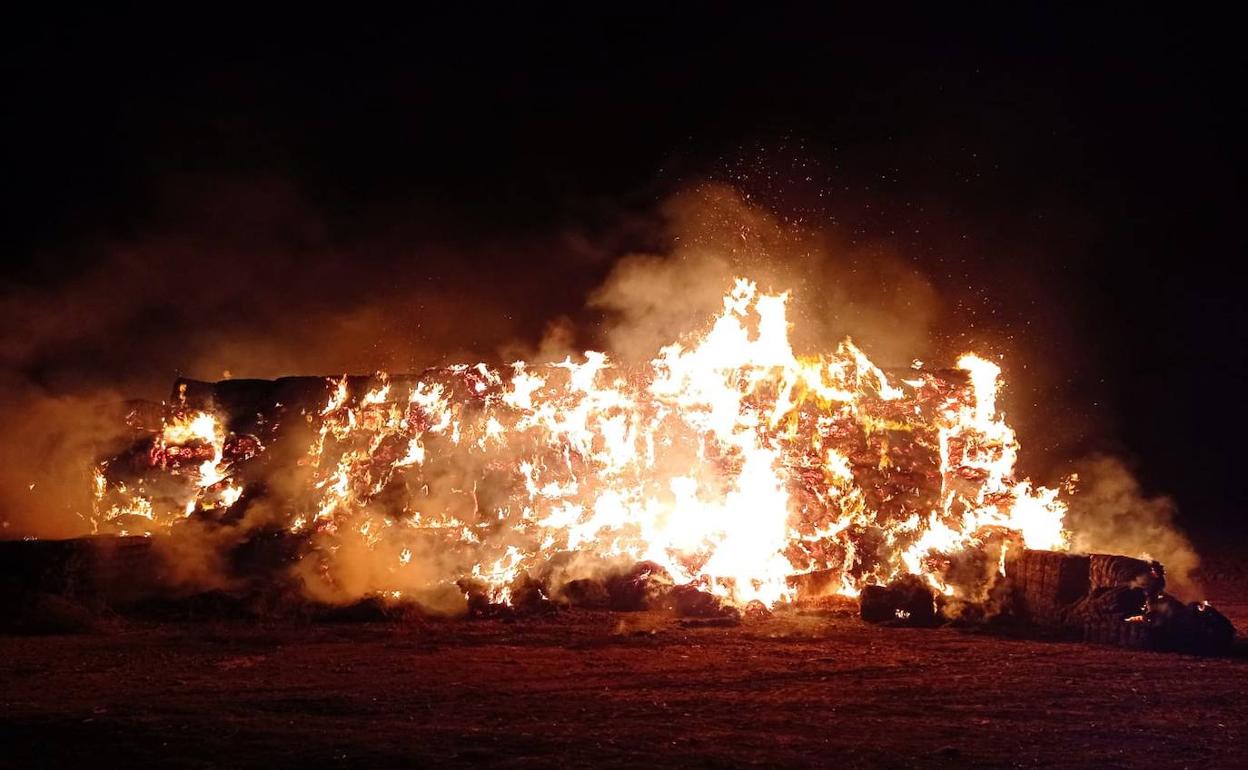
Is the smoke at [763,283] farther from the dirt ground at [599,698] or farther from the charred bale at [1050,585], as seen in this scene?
the dirt ground at [599,698]

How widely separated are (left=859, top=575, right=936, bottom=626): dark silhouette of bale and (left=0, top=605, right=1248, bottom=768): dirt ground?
1.20ft

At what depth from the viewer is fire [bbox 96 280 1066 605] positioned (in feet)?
39.8

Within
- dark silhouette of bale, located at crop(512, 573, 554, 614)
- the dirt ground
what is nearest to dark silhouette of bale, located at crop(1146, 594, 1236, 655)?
the dirt ground

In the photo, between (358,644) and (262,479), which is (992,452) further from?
(262,479)

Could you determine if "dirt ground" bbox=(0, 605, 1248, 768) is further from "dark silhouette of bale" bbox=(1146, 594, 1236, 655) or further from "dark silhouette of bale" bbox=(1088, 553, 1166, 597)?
"dark silhouette of bale" bbox=(1088, 553, 1166, 597)

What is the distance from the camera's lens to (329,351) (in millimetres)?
18703

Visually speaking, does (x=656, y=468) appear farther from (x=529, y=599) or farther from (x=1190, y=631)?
(x=1190, y=631)

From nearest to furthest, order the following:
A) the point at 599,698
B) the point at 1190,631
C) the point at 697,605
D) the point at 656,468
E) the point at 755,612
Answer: the point at 599,698, the point at 1190,631, the point at 697,605, the point at 755,612, the point at 656,468

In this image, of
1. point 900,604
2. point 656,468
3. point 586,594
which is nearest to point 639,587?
point 586,594

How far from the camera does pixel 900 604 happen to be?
1043cm

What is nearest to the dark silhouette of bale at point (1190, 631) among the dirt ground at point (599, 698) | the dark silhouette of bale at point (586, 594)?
the dirt ground at point (599, 698)

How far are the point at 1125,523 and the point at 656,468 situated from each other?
8187 mm

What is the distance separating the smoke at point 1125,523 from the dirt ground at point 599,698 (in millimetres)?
5240

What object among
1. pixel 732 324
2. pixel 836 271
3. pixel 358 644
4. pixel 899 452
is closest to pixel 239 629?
pixel 358 644
